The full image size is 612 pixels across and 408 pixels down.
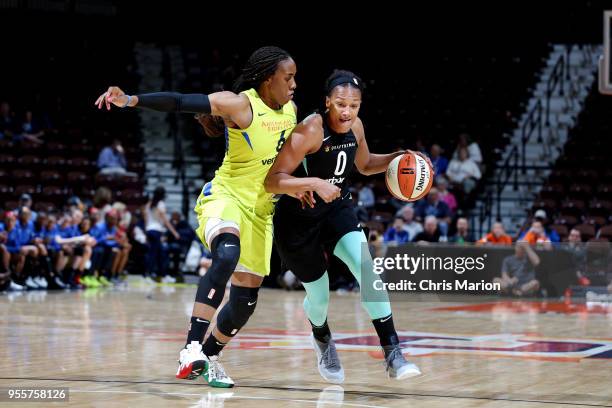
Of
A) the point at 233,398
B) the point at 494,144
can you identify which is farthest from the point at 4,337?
the point at 494,144

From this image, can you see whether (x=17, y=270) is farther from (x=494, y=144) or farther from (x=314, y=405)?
(x=314, y=405)

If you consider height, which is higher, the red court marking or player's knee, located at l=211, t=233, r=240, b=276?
player's knee, located at l=211, t=233, r=240, b=276

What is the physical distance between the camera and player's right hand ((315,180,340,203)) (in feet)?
18.5

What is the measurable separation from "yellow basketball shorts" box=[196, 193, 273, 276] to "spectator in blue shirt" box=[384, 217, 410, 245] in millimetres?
9650

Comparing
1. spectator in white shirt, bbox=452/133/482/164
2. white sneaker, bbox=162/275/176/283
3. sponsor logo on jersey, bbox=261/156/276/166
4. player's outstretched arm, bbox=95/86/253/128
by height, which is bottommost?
white sneaker, bbox=162/275/176/283

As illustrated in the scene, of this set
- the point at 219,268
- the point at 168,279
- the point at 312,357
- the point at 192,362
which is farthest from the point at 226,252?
the point at 168,279

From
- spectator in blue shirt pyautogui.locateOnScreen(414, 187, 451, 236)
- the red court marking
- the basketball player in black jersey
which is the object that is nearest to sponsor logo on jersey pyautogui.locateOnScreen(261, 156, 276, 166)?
the basketball player in black jersey

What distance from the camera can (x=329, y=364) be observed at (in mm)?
6219

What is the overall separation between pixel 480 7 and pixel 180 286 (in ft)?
34.8

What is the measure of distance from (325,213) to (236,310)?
2.55 feet

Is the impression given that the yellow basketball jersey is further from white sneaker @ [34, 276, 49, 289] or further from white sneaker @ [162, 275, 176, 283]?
white sneaker @ [162, 275, 176, 283]

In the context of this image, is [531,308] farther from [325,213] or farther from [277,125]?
[277,125]

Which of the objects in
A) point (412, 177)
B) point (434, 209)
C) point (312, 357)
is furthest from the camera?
point (434, 209)

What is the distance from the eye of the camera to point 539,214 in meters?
15.8
